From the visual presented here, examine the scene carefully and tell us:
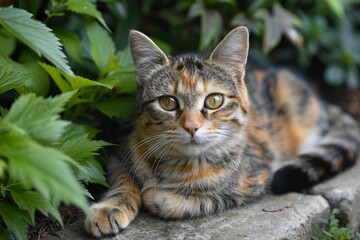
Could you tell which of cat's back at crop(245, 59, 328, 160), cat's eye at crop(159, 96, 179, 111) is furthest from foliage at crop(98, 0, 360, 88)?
cat's eye at crop(159, 96, 179, 111)

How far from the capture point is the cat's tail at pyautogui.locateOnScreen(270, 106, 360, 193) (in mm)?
3342

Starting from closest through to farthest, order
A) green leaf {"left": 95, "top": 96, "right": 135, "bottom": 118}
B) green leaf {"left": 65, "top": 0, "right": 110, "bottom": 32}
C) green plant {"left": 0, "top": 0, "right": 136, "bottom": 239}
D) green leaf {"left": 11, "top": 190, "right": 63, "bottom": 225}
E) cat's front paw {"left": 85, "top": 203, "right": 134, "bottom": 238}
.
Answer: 1. green plant {"left": 0, "top": 0, "right": 136, "bottom": 239}
2. green leaf {"left": 11, "top": 190, "right": 63, "bottom": 225}
3. cat's front paw {"left": 85, "top": 203, "right": 134, "bottom": 238}
4. green leaf {"left": 65, "top": 0, "right": 110, "bottom": 32}
5. green leaf {"left": 95, "top": 96, "right": 135, "bottom": 118}

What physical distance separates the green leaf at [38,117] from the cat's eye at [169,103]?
2.40 feet

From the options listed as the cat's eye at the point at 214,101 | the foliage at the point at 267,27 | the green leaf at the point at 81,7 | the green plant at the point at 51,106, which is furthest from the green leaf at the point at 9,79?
the foliage at the point at 267,27

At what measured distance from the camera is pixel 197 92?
2.81 meters

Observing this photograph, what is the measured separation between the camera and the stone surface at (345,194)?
3258mm

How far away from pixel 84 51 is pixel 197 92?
3.42ft

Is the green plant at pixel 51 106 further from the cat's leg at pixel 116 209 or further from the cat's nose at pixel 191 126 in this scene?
the cat's nose at pixel 191 126

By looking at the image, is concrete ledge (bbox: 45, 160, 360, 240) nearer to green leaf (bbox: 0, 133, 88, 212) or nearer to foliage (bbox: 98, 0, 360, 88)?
green leaf (bbox: 0, 133, 88, 212)

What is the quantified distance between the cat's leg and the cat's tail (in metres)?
0.91

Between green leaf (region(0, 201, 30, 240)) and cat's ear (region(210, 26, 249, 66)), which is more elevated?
cat's ear (region(210, 26, 249, 66))

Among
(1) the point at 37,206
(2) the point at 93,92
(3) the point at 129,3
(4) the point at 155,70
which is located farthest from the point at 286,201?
(3) the point at 129,3

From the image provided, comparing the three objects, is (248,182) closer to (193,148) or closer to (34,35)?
(193,148)

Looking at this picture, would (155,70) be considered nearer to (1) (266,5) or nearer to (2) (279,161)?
(2) (279,161)
